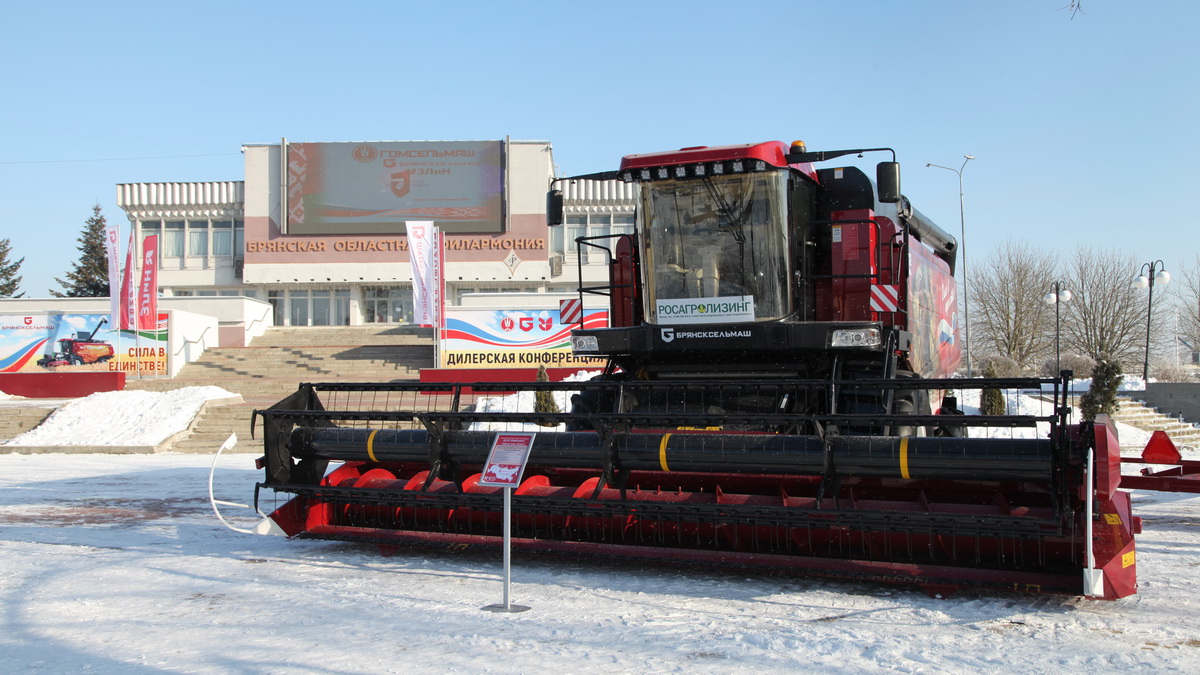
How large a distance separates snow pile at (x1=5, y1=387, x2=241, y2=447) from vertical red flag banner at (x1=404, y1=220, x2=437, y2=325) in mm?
8554

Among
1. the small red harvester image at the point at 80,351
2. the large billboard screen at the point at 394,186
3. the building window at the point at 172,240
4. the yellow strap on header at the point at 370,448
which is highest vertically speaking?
the large billboard screen at the point at 394,186

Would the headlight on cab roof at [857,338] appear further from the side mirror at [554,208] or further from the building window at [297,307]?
the building window at [297,307]

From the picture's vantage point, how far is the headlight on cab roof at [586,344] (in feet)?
25.9

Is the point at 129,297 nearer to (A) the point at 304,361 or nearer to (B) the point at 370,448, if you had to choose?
(A) the point at 304,361

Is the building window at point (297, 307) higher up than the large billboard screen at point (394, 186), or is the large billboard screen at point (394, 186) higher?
the large billboard screen at point (394, 186)

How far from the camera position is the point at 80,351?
31766mm

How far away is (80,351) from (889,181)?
32626 millimetres

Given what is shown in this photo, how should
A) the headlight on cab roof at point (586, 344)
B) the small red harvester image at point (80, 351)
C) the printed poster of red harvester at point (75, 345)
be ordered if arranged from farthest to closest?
1. the small red harvester image at point (80, 351)
2. the printed poster of red harvester at point (75, 345)
3. the headlight on cab roof at point (586, 344)

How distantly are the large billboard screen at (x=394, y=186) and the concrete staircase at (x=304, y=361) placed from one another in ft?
26.9

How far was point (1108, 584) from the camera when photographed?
4.80m

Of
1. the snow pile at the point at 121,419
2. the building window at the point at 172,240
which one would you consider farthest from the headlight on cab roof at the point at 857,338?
the building window at the point at 172,240

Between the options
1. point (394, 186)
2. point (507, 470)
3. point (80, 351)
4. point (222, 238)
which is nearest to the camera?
point (507, 470)

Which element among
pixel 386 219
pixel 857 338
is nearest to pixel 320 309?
pixel 386 219

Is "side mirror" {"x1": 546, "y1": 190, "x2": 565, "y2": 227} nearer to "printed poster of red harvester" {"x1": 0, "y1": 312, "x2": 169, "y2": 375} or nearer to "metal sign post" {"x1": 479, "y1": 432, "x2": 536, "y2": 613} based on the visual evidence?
"metal sign post" {"x1": 479, "y1": 432, "x2": 536, "y2": 613}
